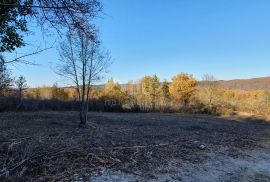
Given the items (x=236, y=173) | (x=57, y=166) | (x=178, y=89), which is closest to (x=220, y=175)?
(x=236, y=173)

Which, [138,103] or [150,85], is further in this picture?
[150,85]

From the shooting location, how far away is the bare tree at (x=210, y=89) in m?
30.8

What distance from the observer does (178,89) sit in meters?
44.2

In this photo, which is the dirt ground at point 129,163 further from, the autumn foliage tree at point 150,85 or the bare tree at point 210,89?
the autumn foliage tree at point 150,85

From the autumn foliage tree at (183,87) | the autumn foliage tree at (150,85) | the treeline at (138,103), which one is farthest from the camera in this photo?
the autumn foliage tree at (150,85)

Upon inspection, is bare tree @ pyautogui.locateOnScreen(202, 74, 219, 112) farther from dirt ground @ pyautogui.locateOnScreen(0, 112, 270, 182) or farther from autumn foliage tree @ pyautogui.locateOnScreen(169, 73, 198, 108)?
dirt ground @ pyautogui.locateOnScreen(0, 112, 270, 182)

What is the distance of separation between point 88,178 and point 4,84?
1488cm

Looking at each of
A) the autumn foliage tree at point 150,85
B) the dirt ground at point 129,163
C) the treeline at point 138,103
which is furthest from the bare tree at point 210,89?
the dirt ground at point 129,163

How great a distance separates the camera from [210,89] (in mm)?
33625

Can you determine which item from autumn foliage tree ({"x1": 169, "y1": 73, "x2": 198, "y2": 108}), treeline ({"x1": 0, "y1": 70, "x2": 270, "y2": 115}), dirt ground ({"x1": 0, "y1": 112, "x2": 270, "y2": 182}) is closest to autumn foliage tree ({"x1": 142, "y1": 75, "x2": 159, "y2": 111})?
autumn foliage tree ({"x1": 169, "y1": 73, "x2": 198, "y2": 108})

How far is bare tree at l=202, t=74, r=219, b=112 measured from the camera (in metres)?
30.8

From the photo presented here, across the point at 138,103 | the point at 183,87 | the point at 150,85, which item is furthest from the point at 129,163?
the point at 150,85

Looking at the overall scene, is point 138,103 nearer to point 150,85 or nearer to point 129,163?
point 150,85

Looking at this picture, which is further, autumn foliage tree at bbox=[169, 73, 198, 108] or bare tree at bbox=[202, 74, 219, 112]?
autumn foliage tree at bbox=[169, 73, 198, 108]
